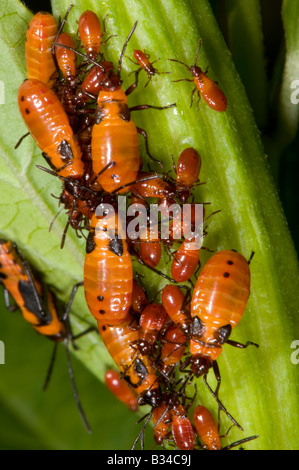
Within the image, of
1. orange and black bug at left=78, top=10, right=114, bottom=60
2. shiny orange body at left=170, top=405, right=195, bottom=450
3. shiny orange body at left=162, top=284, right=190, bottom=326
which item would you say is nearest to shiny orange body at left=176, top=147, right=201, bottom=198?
shiny orange body at left=162, top=284, right=190, bottom=326

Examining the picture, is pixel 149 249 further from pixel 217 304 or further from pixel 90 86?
pixel 90 86

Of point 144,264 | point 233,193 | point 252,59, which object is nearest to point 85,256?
point 144,264

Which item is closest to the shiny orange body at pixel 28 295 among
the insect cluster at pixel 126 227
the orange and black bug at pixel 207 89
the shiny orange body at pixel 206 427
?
the insect cluster at pixel 126 227

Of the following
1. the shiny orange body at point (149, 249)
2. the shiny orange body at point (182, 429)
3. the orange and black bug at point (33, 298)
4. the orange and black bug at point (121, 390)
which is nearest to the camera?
the shiny orange body at point (149, 249)

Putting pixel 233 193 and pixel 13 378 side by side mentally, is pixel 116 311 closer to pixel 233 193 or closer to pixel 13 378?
pixel 233 193

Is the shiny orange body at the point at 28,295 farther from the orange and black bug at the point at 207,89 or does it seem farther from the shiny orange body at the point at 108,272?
the orange and black bug at the point at 207,89
